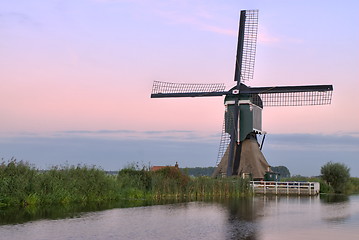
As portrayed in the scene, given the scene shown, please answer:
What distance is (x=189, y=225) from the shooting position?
715 inches

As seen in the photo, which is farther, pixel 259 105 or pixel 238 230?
pixel 259 105

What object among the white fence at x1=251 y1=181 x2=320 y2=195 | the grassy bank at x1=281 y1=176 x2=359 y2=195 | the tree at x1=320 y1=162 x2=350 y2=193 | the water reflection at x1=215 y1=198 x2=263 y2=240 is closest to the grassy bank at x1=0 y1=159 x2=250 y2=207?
the white fence at x1=251 y1=181 x2=320 y2=195

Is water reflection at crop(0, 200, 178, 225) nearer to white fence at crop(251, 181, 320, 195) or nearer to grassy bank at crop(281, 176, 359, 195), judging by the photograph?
white fence at crop(251, 181, 320, 195)

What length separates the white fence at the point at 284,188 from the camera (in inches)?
1550

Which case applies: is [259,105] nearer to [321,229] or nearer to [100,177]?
[100,177]

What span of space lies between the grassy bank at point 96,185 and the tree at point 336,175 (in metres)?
13.7

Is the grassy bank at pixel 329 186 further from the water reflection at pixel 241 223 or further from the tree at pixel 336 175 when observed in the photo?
the water reflection at pixel 241 223

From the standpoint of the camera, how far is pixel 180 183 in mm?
33188

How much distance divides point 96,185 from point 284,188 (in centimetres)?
1762

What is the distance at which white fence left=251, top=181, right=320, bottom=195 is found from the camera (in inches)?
1550

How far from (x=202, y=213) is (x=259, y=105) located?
21576mm

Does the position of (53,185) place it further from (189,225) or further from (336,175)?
(336,175)

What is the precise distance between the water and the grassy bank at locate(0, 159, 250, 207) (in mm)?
3339

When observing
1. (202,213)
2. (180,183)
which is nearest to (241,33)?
(180,183)
